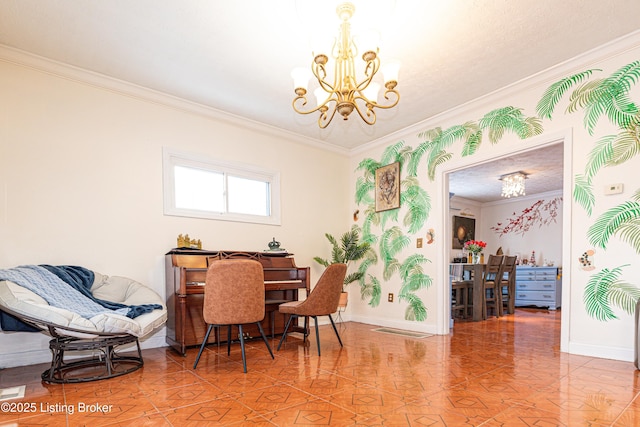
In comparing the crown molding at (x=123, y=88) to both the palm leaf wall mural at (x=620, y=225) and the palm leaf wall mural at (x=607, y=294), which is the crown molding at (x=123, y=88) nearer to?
the palm leaf wall mural at (x=620, y=225)

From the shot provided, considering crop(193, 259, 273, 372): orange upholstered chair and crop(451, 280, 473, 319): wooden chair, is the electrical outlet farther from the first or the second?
crop(193, 259, 273, 372): orange upholstered chair

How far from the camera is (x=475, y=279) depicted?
609 cm

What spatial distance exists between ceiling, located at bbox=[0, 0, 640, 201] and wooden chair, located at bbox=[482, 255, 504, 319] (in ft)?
10.7

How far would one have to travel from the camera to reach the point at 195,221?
4.34m

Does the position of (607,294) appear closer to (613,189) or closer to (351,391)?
(613,189)

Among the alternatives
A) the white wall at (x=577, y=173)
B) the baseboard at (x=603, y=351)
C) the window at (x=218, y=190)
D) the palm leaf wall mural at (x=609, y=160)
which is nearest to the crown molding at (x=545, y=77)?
the white wall at (x=577, y=173)

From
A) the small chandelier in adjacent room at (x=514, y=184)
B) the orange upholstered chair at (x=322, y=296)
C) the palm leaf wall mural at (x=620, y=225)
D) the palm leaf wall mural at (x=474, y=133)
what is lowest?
the orange upholstered chair at (x=322, y=296)

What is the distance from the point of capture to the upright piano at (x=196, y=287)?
360cm

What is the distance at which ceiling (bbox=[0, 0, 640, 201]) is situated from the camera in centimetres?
273

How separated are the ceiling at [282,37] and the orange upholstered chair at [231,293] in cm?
194

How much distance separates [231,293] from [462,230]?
26.0ft

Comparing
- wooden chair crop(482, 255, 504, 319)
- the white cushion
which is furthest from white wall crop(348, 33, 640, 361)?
the white cushion

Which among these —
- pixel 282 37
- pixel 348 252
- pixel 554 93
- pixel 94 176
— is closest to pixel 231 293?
pixel 94 176

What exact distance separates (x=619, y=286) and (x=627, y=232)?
477 mm
